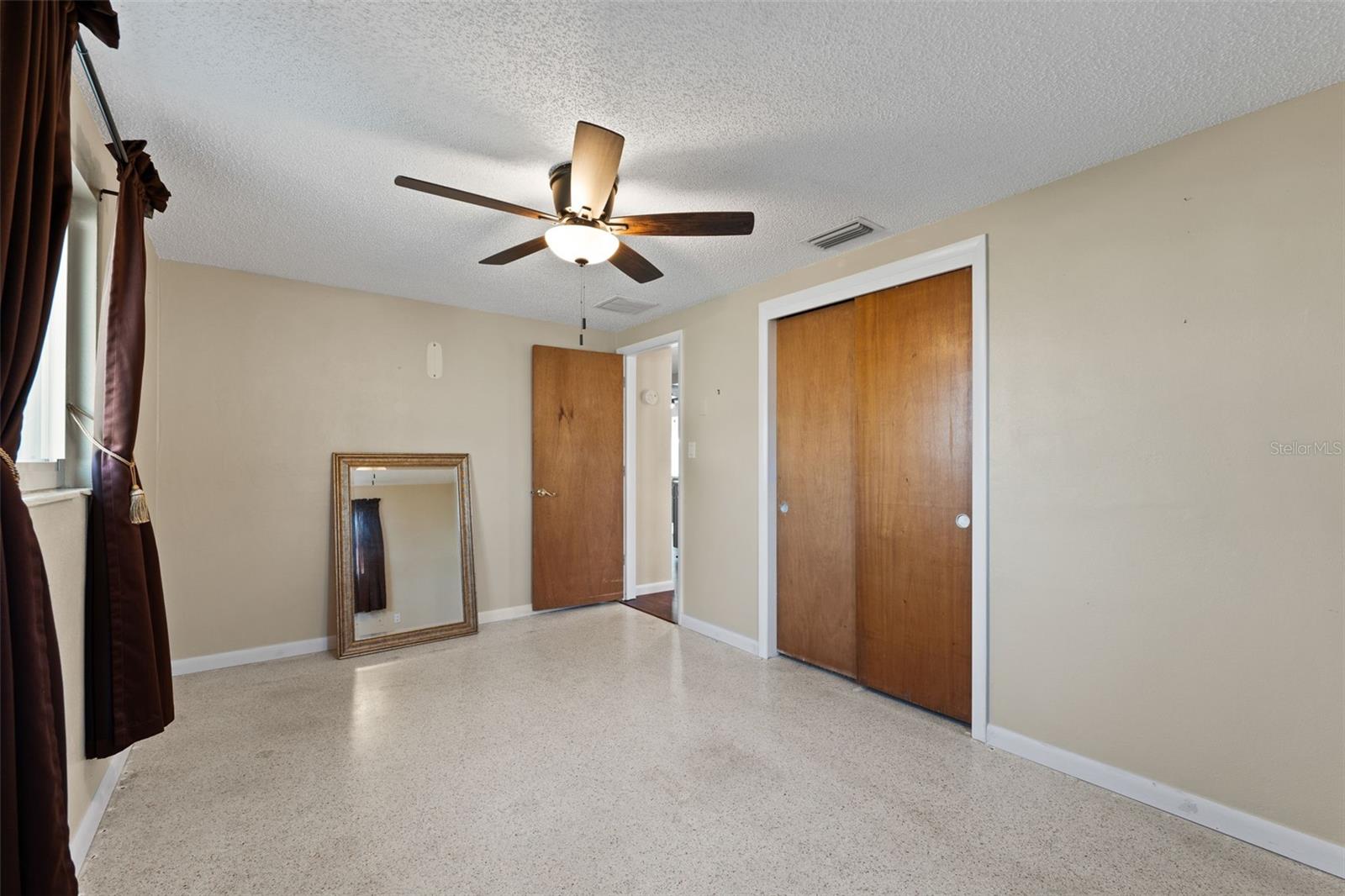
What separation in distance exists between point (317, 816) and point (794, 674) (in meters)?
2.47

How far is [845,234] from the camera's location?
314cm

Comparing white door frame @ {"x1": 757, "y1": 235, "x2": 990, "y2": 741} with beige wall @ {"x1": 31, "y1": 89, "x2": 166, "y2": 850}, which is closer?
beige wall @ {"x1": 31, "y1": 89, "x2": 166, "y2": 850}

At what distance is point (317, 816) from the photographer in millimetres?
2166

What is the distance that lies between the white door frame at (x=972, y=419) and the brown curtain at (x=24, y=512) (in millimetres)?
3106

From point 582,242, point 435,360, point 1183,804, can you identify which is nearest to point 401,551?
point 435,360

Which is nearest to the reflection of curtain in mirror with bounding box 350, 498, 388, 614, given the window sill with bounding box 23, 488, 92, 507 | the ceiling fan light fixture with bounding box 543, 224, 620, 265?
the window sill with bounding box 23, 488, 92, 507

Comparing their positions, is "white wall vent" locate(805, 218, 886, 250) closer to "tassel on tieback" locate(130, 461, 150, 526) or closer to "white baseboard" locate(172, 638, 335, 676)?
"tassel on tieback" locate(130, 461, 150, 526)

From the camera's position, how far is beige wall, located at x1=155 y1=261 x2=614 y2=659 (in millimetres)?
3600

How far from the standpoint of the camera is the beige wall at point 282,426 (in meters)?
3.60

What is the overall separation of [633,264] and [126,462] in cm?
205

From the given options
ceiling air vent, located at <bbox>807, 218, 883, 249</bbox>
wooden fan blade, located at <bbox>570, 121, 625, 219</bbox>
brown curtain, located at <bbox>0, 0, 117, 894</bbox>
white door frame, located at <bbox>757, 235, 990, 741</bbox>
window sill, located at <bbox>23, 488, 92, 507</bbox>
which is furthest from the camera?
ceiling air vent, located at <bbox>807, 218, 883, 249</bbox>

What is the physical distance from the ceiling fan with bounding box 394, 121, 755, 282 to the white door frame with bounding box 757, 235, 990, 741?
1.20 meters

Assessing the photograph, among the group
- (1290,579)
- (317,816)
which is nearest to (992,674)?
(1290,579)

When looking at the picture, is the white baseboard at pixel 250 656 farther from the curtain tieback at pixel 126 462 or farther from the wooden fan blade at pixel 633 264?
the wooden fan blade at pixel 633 264
